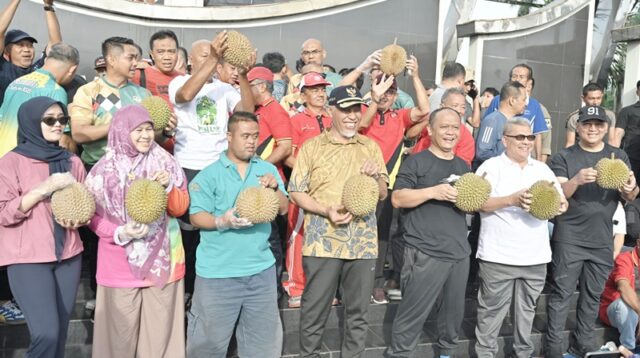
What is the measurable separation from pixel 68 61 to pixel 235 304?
275 cm

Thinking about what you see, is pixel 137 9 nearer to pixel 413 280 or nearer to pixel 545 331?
pixel 413 280

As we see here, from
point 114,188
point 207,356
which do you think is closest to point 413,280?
point 207,356

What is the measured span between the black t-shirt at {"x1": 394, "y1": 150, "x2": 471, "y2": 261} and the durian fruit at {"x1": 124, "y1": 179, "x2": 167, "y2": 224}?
79.4 inches

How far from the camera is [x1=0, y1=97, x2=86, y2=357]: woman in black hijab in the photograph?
348 centimetres

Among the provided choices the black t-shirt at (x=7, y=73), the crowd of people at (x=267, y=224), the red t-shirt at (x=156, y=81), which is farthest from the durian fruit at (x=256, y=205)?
the black t-shirt at (x=7, y=73)

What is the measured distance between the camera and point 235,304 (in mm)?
3852

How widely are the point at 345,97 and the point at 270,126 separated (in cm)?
117

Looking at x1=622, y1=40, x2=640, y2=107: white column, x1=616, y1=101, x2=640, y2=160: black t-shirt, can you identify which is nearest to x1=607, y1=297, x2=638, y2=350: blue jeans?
x1=616, y1=101, x2=640, y2=160: black t-shirt

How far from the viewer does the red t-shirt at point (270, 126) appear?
5191 mm

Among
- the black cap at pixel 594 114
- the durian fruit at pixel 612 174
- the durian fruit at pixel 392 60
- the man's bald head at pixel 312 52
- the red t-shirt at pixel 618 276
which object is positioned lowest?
the red t-shirt at pixel 618 276

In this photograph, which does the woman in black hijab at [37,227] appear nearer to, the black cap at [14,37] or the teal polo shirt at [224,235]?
the teal polo shirt at [224,235]

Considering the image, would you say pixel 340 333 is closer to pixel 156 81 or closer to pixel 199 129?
pixel 199 129

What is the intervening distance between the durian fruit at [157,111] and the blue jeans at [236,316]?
1207 millimetres

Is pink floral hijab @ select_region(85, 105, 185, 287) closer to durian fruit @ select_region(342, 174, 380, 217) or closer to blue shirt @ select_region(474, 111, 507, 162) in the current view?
durian fruit @ select_region(342, 174, 380, 217)
